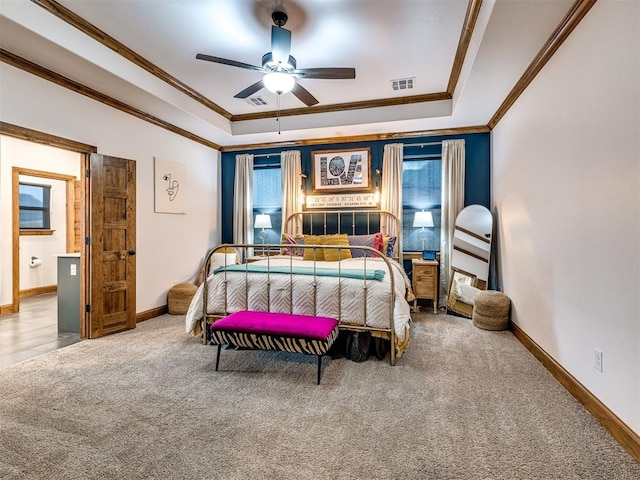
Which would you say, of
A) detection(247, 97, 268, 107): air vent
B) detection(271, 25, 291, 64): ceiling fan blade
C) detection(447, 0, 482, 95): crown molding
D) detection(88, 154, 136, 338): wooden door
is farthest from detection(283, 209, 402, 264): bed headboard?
detection(271, 25, 291, 64): ceiling fan blade

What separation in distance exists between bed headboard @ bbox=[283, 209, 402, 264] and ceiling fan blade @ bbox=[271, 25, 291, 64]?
9.96 ft

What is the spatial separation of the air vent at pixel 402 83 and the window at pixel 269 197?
2603 millimetres

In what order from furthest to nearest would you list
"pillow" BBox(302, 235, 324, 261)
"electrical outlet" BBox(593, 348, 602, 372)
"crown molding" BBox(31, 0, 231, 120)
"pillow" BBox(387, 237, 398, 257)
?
"pillow" BBox(387, 237, 398, 257)
"pillow" BBox(302, 235, 324, 261)
"crown molding" BBox(31, 0, 231, 120)
"electrical outlet" BBox(593, 348, 602, 372)

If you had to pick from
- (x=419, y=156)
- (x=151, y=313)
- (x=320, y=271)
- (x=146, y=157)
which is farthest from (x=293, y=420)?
(x=419, y=156)

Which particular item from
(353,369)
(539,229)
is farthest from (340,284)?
(539,229)

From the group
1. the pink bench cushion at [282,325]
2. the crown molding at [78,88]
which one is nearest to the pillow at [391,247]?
the pink bench cushion at [282,325]

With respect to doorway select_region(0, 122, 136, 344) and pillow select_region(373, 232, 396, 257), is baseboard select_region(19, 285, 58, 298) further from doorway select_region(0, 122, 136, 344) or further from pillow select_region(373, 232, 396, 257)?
pillow select_region(373, 232, 396, 257)

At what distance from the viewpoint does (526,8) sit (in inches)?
93.9

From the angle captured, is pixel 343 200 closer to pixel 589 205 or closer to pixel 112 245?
pixel 112 245

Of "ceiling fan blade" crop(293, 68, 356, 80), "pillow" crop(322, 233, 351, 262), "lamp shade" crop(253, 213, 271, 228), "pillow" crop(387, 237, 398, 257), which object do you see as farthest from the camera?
"lamp shade" crop(253, 213, 271, 228)

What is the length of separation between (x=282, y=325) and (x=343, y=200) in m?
3.37

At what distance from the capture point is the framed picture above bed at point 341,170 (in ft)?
18.4

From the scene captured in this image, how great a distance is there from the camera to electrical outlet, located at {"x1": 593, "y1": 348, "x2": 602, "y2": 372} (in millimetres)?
2104

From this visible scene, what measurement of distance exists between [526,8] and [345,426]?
3.08 metres
